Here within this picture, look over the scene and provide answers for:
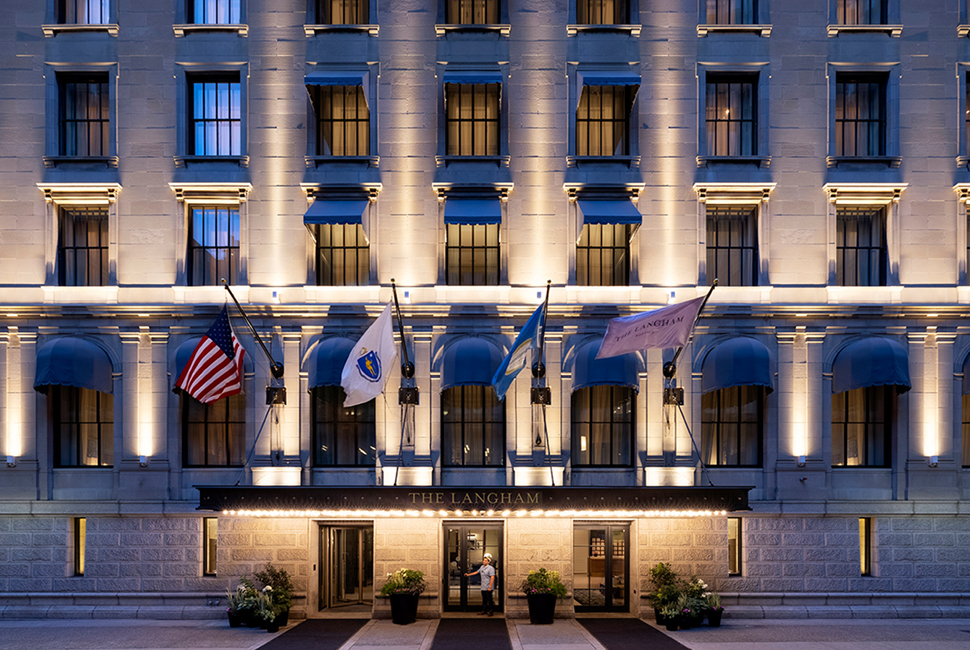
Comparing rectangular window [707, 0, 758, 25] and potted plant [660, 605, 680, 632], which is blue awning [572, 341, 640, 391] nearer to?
potted plant [660, 605, 680, 632]

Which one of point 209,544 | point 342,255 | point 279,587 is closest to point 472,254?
point 342,255

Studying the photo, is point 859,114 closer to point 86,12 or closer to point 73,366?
point 86,12

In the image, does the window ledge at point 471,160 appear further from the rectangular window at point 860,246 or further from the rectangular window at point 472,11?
the rectangular window at point 860,246

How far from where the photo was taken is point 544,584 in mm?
17688

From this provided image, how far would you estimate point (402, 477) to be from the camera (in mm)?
18578

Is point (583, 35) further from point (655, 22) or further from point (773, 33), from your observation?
point (773, 33)

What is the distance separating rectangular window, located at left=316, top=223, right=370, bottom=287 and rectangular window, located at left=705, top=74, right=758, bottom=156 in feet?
35.0

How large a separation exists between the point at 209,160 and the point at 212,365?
617 cm

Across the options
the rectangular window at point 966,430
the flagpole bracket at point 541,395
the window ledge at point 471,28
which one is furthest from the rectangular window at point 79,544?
the rectangular window at point 966,430

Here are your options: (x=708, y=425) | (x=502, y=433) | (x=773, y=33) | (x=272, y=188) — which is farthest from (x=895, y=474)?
(x=272, y=188)

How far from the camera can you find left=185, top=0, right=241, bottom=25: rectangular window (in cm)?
1947

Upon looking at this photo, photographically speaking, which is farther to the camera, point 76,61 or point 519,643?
point 76,61

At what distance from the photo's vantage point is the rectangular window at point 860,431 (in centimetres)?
1898

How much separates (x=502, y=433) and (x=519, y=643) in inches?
216
